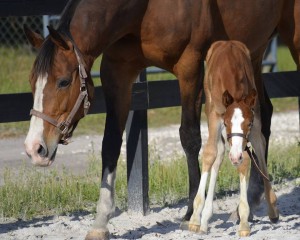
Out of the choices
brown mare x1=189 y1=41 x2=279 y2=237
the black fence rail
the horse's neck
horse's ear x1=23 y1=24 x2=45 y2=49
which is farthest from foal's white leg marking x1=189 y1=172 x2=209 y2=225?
horse's ear x1=23 y1=24 x2=45 y2=49

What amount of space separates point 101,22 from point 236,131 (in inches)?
42.4

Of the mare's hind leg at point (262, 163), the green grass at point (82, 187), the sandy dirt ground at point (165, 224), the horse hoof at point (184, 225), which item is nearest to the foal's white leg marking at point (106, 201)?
the sandy dirt ground at point (165, 224)

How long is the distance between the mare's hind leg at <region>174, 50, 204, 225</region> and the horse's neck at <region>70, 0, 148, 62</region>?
17.6 inches

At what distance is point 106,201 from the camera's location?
19.1ft

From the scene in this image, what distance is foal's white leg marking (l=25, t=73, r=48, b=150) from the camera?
16.6 feet

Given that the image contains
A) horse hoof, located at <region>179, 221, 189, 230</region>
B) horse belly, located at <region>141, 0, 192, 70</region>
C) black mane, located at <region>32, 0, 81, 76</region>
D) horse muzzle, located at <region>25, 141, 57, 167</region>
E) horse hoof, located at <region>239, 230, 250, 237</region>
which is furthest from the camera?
horse hoof, located at <region>179, 221, 189, 230</region>

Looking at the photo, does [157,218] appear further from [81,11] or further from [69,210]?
[81,11]

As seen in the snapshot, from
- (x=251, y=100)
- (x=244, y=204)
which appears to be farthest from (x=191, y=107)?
(x=244, y=204)

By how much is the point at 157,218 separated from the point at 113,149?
29.9 inches

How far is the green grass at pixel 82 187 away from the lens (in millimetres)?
6609

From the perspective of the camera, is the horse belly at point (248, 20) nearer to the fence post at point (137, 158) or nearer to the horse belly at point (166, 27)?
the horse belly at point (166, 27)

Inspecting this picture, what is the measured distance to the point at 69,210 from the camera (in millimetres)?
6605

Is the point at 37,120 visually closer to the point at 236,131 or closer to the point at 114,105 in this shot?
the point at 114,105

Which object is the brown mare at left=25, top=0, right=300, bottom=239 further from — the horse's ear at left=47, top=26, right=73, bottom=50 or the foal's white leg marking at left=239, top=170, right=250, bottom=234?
the foal's white leg marking at left=239, top=170, right=250, bottom=234
